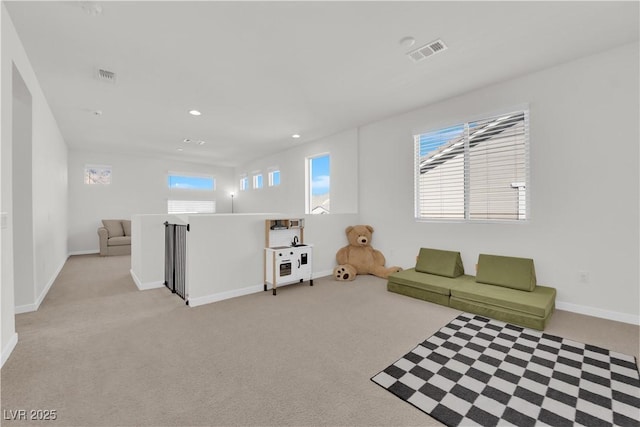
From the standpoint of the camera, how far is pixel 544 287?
331cm

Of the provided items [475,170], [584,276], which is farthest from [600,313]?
[475,170]

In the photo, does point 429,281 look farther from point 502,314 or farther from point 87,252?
point 87,252

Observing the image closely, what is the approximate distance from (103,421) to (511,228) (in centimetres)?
439

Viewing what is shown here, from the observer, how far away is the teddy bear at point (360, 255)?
494cm

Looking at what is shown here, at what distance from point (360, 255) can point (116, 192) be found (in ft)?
24.9

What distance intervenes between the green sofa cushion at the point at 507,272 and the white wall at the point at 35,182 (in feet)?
16.1

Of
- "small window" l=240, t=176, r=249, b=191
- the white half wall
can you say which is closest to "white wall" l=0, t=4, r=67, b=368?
the white half wall

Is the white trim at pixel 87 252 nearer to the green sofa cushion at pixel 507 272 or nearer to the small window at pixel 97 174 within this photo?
the small window at pixel 97 174

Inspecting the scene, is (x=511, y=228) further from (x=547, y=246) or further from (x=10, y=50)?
(x=10, y=50)

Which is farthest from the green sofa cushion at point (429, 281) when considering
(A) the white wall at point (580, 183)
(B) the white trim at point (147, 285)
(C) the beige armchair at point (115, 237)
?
(C) the beige armchair at point (115, 237)

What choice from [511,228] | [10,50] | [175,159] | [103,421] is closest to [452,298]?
[511,228]

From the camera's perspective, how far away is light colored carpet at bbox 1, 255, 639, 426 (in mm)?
1673

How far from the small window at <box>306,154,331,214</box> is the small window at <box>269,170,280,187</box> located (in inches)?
54.9

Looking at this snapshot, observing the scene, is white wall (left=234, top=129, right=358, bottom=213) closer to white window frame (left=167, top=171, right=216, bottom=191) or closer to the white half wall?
white window frame (left=167, top=171, right=216, bottom=191)
